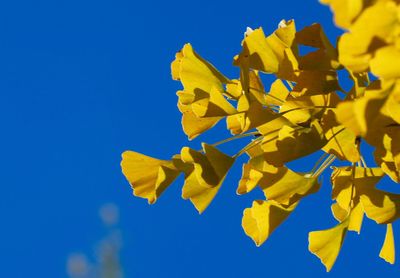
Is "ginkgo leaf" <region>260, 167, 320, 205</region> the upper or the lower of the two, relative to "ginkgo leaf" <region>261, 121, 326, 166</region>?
lower

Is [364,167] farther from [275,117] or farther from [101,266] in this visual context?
[101,266]

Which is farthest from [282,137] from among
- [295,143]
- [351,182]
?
[351,182]

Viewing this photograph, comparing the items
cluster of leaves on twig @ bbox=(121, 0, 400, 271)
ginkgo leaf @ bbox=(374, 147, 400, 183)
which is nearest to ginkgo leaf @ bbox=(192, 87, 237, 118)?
cluster of leaves on twig @ bbox=(121, 0, 400, 271)

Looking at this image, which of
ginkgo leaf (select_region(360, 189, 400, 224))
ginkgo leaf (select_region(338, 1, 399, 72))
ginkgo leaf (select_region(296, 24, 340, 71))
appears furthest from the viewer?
ginkgo leaf (select_region(360, 189, 400, 224))

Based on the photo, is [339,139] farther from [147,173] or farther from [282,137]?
[147,173]

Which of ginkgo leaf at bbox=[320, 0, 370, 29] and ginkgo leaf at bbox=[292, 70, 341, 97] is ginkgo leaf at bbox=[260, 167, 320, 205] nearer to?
ginkgo leaf at bbox=[292, 70, 341, 97]

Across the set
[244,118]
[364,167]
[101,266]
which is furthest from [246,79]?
[101,266]

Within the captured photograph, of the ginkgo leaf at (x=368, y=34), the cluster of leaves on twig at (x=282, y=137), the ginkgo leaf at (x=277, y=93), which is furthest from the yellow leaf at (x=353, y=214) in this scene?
the ginkgo leaf at (x=368, y=34)

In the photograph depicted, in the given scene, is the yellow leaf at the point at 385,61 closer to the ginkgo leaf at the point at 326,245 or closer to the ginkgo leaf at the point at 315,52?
the ginkgo leaf at the point at 315,52
